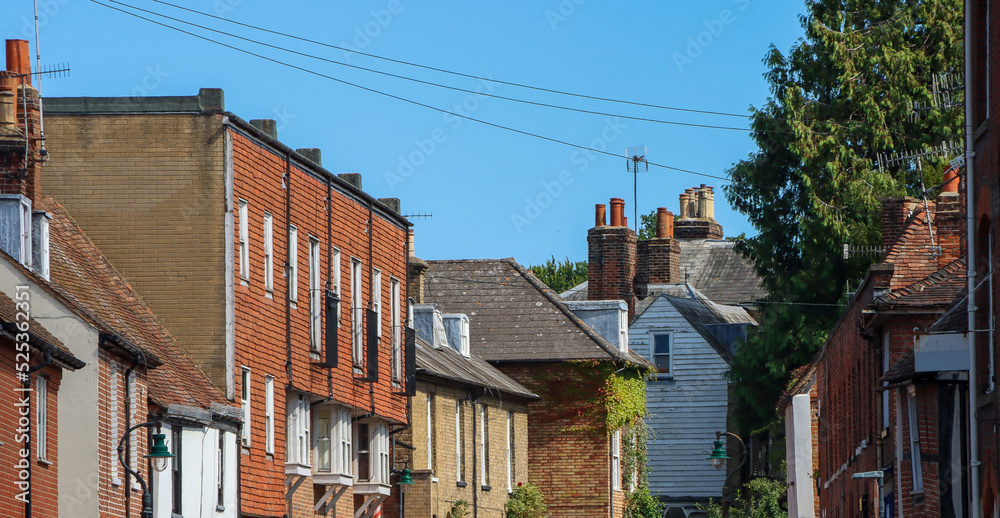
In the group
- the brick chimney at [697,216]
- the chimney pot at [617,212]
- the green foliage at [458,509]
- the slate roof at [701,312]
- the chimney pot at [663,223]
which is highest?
the brick chimney at [697,216]

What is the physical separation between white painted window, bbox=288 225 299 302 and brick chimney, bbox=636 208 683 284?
33253mm

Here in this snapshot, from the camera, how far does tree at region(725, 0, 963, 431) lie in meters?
49.6

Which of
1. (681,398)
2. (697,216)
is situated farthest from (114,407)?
(697,216)

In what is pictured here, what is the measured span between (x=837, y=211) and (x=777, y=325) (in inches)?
168

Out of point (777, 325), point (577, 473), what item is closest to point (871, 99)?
point (777, 325)

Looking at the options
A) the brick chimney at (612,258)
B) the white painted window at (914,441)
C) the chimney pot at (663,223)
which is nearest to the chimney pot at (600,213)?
the brick chimney at (612,258)

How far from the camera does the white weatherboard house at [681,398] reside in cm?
5812

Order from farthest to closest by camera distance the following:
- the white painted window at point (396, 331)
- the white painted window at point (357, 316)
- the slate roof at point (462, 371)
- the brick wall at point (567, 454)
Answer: the brick wall at point (567, 454), the slate roof at point (462, 371), the white painted window at point (396, 331), the white painted window at point (357, 316)

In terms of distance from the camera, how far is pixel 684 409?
192 ft

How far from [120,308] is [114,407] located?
4438 millimetres

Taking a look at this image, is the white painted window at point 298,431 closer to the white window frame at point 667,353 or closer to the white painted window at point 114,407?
the white painted window at point 114,407

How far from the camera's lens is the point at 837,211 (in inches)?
1949

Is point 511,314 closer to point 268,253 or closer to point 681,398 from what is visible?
point 681,398

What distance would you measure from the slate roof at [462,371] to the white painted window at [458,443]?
79 cm
